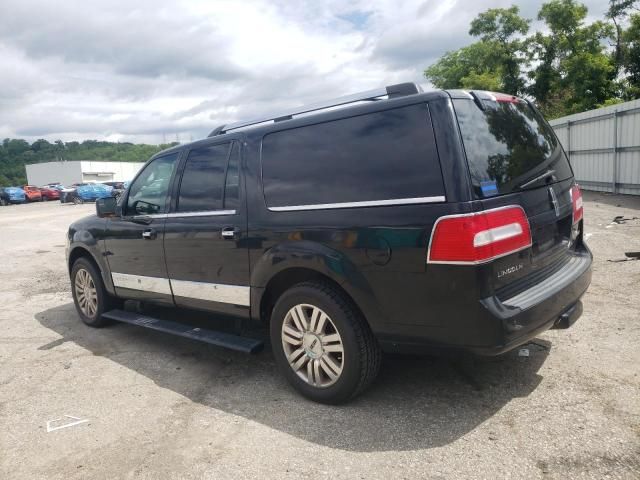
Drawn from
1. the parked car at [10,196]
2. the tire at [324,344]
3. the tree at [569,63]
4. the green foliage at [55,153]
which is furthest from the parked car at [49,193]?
the green foliage at [55,153]

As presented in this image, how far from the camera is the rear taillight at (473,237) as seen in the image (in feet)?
8.95

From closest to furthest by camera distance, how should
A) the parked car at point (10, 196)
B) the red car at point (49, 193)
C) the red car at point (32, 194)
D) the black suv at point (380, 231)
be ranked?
the black suv at point (380, 231) → the parked car at point (10, 196) → the red car at point (32, 194) → the red car at point (49, 193)

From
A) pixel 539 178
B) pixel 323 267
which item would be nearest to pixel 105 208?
pixel 323 267

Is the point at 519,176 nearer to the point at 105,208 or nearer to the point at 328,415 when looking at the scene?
the point at 328,415

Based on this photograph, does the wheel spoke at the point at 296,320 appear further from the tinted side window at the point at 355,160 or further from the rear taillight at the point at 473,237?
the rear taillight at the point at 473,237

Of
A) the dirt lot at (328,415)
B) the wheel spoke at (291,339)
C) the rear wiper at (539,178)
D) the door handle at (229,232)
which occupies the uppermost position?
the rear wiper at (539,178)

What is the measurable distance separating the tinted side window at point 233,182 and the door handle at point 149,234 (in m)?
1.00

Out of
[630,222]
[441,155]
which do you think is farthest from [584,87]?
[441,155]

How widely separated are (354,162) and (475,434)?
1742 mm

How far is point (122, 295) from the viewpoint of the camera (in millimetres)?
5316

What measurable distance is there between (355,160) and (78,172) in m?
88.2

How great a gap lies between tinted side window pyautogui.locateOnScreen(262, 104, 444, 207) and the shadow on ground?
4.31 feet

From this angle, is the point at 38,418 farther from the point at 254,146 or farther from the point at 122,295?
the point at 254,146

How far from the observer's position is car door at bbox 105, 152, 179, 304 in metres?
4.65
